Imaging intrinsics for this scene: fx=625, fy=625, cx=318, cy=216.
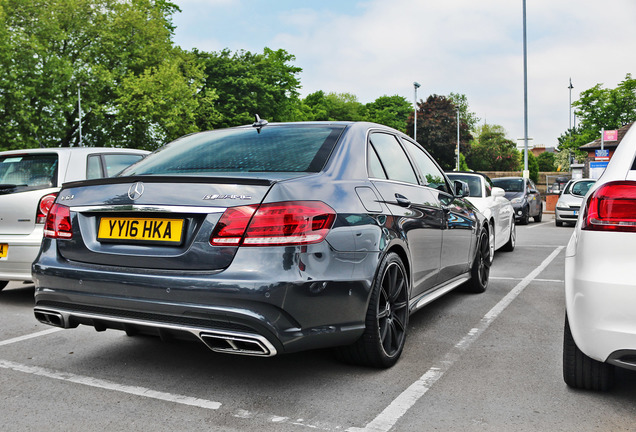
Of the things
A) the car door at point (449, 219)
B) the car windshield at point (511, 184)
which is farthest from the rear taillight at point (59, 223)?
the car windshield at point (511, 184)

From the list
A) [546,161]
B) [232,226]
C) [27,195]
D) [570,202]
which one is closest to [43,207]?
[27,195]

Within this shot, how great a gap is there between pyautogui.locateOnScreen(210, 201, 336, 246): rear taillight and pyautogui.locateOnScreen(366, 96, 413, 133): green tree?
319 feet

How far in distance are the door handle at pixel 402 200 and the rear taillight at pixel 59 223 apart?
2049mm

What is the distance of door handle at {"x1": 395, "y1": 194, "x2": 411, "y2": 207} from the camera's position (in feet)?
13.7

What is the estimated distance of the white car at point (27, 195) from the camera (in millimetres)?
5902

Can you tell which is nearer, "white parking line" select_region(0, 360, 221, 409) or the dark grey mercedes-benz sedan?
the dark grey mercedes-benz sedan

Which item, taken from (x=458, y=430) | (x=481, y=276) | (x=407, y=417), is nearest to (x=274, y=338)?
(x=407, y=417)

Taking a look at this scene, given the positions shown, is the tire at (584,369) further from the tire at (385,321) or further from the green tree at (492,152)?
the green tree at (492,152)

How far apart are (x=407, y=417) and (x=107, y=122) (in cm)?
3677

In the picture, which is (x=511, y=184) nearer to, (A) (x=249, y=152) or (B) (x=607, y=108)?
(A) (x=249, y=152)

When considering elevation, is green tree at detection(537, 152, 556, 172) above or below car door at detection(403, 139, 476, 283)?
above

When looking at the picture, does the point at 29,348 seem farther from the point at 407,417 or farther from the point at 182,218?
the point at 407,417

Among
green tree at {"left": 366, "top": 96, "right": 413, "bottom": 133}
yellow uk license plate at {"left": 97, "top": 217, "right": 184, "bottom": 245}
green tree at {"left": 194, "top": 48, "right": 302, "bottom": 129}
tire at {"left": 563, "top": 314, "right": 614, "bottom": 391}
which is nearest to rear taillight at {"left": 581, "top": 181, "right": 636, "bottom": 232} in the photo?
tire at {"left": 563, "top": 314, "right": 614, "bottom": 391}

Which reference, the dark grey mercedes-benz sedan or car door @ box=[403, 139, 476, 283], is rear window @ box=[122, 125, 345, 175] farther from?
car door @ box=[403, 139, 476, 283]
